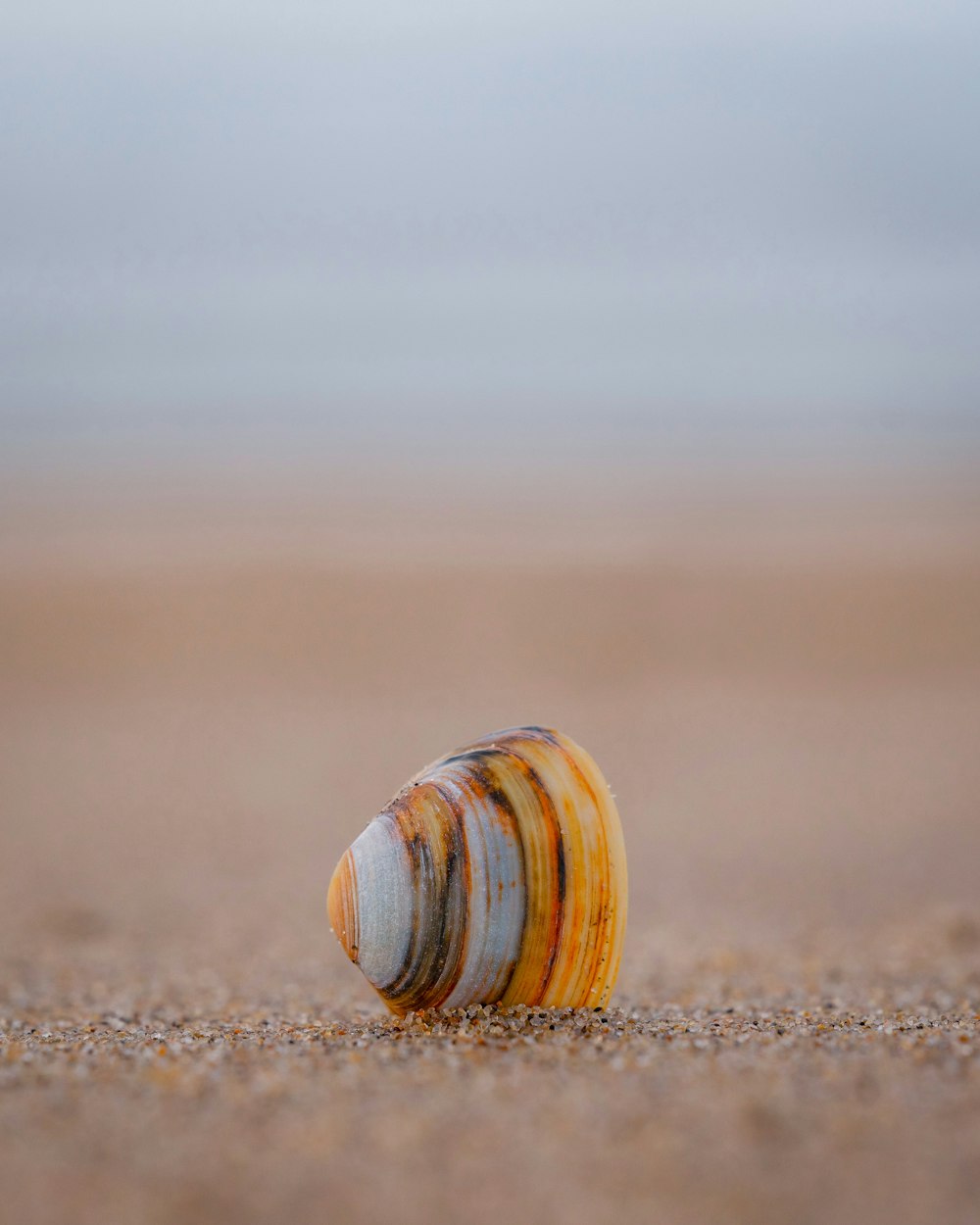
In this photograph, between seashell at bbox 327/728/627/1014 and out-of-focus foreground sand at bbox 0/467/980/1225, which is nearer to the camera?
out-of-focus foreground sand at bbox 0/467/980/1225

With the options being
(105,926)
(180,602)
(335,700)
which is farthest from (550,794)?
(180,602)

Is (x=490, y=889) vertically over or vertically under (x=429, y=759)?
over

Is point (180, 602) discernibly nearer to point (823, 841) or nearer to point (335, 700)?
point (335, 700)

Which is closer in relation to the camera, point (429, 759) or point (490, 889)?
point (490, 889)
